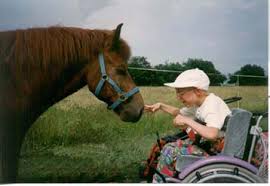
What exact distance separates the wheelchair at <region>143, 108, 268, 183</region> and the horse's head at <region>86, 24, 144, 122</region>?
533 millimetres

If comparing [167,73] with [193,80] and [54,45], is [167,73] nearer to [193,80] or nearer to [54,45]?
[193,80]

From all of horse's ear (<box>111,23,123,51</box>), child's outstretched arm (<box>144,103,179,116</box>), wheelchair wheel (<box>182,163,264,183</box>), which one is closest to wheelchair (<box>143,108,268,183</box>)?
wheelchair wheel (<box>182,163,264,183</box>)

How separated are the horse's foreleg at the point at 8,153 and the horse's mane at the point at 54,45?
52 cm

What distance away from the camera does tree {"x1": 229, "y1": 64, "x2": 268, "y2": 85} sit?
332 cm

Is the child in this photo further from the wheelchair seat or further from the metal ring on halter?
the metal ring on halter

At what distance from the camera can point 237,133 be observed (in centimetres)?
286

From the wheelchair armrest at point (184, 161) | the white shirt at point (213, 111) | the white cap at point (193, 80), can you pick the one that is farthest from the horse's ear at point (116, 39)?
the wheelchair armrest at point (184, 161)

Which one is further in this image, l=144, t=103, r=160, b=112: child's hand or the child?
l=144, t=103, r=160, b=112: child's hand

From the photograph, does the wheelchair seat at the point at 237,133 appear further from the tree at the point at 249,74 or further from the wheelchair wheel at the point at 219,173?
the tree at the point at 249,74

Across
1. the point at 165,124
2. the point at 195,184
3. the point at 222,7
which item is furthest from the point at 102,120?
the point at 222,7

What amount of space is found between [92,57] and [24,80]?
0.51 meters

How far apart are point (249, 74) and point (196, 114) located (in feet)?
1.86

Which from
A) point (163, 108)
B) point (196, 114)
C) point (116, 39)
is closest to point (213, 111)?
point (196, 114)

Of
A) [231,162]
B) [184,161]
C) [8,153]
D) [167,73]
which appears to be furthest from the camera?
[167,73]
